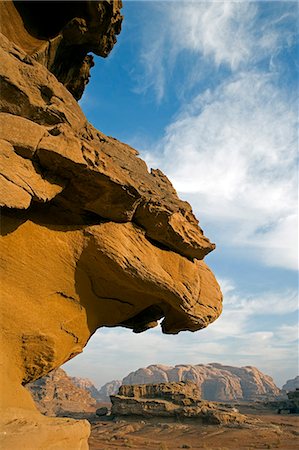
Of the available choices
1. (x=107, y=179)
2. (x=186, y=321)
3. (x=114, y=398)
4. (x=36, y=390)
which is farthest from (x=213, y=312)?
(x=36, y=390)

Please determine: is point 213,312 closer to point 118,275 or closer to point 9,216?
point 118,275

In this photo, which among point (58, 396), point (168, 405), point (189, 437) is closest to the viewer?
point (189, 437)

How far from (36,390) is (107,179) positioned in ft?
197

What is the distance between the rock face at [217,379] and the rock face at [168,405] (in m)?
83.3

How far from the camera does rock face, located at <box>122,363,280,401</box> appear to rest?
113213 millimetres

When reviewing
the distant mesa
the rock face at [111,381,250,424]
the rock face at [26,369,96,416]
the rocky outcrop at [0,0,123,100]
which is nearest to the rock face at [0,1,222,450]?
the rocky outcrop at [0,0,123,100]

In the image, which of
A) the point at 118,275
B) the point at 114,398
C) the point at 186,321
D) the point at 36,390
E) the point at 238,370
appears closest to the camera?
the point at 118,275

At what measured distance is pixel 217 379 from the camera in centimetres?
11888

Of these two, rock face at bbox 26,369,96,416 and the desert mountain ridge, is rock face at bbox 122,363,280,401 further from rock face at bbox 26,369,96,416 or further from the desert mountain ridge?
rock face at bbox 26,369,96,416

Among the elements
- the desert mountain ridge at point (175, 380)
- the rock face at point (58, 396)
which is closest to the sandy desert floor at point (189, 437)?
the rock face at point (58, 396)

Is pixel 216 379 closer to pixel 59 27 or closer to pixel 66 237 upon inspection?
pixel 66 237

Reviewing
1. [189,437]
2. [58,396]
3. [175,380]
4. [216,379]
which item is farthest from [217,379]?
[189,437]

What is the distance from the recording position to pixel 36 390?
55.7 metres

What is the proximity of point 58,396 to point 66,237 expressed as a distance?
59.8 m
